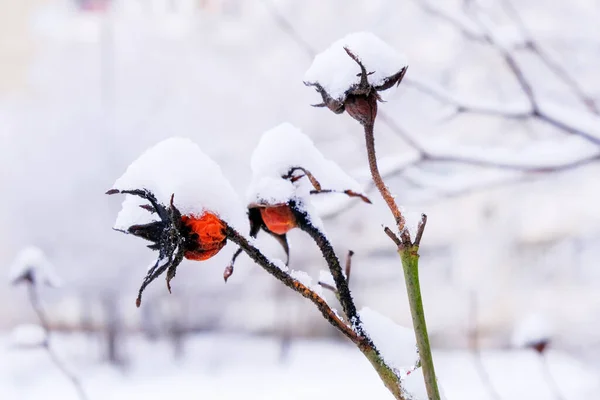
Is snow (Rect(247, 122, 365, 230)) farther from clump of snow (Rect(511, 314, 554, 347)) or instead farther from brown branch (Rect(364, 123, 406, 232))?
clump of snow (Rect(511, 314, 554, 347))

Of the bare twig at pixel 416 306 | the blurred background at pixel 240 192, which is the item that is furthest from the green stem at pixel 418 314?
the blurred background at pixel 240 192

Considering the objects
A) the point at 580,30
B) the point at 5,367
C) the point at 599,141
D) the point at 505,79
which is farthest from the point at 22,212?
the point at 599,141

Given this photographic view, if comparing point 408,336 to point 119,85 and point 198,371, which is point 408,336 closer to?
point 198,371

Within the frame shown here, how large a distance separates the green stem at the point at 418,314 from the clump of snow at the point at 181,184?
0.13ft

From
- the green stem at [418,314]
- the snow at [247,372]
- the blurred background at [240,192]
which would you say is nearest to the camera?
the green stem at [418,314]

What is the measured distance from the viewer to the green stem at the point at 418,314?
12 centimetres

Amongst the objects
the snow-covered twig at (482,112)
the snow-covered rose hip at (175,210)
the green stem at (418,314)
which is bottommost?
the green stem at (418,314)

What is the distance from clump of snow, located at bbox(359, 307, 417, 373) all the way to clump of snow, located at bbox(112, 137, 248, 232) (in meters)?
0.04

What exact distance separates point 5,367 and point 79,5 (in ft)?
4.30

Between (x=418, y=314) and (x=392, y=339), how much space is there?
4cm

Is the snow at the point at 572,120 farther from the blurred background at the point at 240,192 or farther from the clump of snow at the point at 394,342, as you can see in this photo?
the blurred background at the point at 240,192

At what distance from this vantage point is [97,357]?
2.06 metres

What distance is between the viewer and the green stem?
0.39ft

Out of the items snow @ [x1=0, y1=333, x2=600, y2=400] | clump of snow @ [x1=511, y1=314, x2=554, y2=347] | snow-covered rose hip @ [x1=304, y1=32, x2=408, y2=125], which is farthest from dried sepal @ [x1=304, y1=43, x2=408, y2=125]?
snow @ [x1=0, y1=333, x2=600, y2=400]
